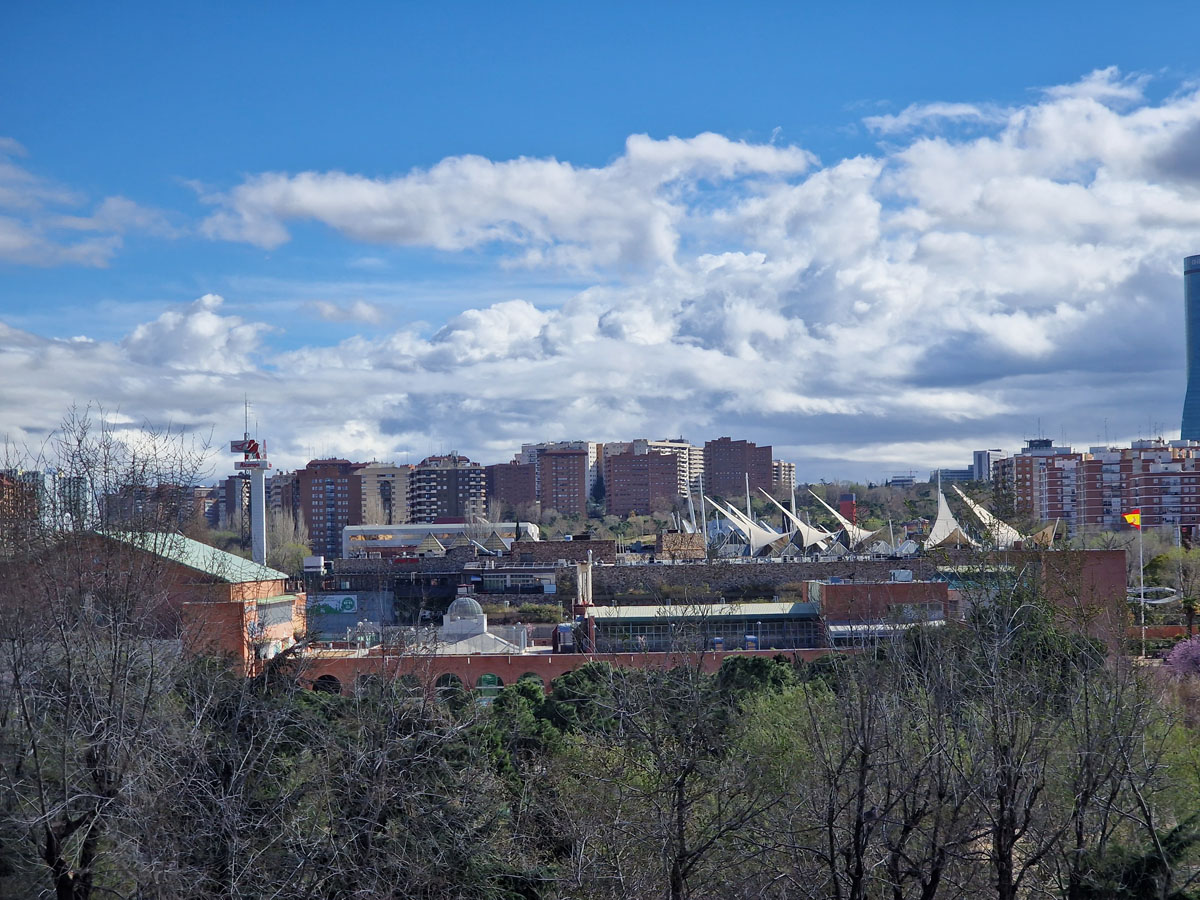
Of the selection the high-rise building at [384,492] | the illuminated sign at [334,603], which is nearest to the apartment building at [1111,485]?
the illuminated sign at [334,603]

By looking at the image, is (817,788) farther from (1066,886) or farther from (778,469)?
(778,469)

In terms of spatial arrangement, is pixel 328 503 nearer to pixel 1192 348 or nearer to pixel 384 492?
pixel 384 492

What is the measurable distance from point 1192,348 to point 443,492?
257 ft

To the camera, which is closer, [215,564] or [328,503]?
[215,564]

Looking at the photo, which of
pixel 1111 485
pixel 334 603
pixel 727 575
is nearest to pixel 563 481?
pixel 1111 485

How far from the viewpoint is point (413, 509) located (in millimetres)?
99250

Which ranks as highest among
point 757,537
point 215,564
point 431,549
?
point 215,564

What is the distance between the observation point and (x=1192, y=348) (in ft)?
400

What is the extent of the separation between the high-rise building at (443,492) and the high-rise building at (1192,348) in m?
67.6

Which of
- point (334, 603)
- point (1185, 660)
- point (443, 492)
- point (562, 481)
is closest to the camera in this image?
point (1185, 660)

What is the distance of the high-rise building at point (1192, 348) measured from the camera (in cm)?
11412

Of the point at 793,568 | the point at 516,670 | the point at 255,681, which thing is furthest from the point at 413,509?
the point at 255,681

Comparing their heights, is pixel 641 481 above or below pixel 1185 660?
A: above

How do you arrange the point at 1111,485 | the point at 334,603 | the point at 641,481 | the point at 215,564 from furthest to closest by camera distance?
the point at 641,481
the point at 1111,485
the point at 334,603
the point at 215,564
